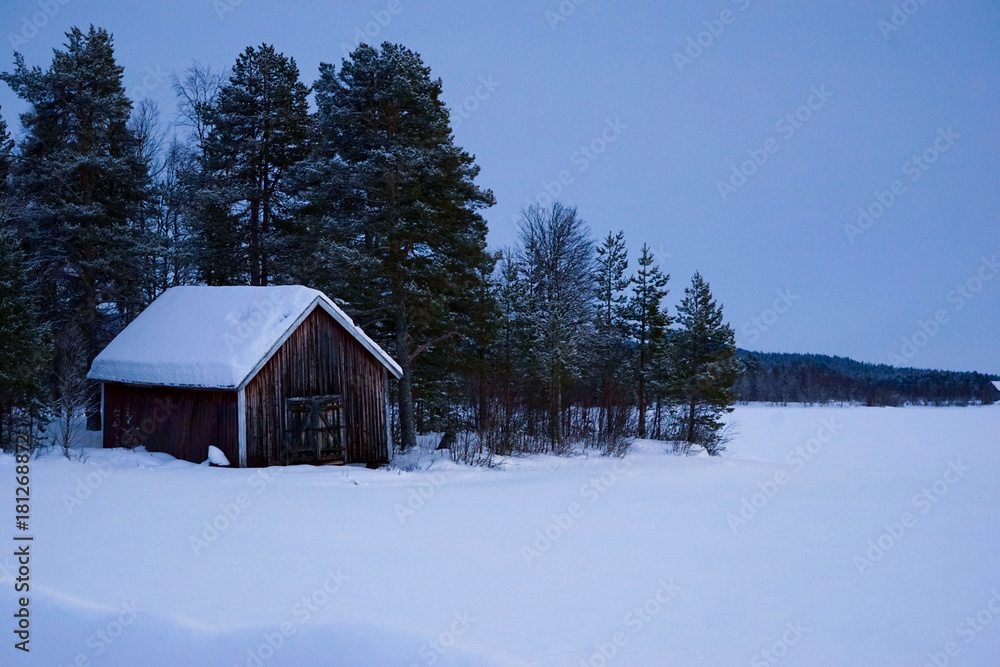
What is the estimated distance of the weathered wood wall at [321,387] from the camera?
16.2 metres

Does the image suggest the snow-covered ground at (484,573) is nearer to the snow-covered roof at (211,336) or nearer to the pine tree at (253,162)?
the snow-covered roof at (211,336)

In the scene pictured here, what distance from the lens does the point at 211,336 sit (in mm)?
17078

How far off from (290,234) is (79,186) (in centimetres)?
669

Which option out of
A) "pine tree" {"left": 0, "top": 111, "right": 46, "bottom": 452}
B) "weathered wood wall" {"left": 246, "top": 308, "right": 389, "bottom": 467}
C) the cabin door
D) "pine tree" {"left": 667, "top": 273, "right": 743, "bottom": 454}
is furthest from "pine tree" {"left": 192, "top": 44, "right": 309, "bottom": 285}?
"pine tree" {"left": 667, "top": 273, "right": 743, "bottom": 454}

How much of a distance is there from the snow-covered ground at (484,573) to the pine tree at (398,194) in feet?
23.7

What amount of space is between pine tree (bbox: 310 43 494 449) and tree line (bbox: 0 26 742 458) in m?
0.06

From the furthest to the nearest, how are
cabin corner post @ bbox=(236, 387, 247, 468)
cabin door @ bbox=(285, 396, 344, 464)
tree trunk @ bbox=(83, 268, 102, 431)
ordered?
tree trunk @ bbox=(83, 268, 102, 431)
cabin door @ bbox=(285, 396, 344, 464)
cabin corner post @ bbox=(236, 387, 247, 468)

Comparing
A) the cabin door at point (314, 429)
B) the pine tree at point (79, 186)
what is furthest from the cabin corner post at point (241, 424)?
the pine tree at point (79, 186)

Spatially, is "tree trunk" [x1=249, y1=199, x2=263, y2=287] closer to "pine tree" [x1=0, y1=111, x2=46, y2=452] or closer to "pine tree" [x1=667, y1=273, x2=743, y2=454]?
"pine tree" [x1=0, y1=111, x2=46, y2=452]

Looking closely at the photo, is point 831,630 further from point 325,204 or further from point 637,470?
point 325,204

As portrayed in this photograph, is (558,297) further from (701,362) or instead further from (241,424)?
(241,424)

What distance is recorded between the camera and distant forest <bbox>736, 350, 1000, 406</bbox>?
10850 centimetres

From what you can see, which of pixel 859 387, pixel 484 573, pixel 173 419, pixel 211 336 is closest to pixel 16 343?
pixel 173 419

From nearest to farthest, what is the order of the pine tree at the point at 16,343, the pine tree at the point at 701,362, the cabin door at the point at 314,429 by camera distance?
the cabin door at the point at 314,429, the pine tree at the point at 16,343, the pine tree at the point at 701,362
